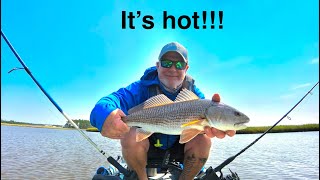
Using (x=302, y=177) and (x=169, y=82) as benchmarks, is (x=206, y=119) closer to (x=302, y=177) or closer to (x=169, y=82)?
(x=169, y=82)

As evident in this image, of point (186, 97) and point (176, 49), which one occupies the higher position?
point (176, 49)

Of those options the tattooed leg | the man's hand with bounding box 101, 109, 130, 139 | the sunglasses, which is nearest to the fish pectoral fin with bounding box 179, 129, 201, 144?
the man's hand with bounding box 101, 109, 130, 139

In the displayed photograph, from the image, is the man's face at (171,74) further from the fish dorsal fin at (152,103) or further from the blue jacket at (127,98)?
the fish dorsal fin at (152,103)

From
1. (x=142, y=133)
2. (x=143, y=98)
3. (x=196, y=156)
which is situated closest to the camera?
(x=142, y=133)

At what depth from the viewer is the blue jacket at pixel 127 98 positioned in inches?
124

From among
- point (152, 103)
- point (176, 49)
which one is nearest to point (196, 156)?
point (152, 103)

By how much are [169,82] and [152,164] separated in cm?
107

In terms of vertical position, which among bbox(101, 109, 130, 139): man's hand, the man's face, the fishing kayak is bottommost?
the fishing kayak

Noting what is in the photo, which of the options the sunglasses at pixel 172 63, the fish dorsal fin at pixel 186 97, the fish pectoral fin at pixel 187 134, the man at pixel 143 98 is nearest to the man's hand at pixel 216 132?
the man at pixel 143 98

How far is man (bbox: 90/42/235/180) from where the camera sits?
310 centimetres

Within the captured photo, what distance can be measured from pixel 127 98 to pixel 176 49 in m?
0.85

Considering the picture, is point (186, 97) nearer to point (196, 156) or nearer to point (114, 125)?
point (114, 125)

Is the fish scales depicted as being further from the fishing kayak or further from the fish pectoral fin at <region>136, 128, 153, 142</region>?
the fishing kayak

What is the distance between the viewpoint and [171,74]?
4.20 meters
